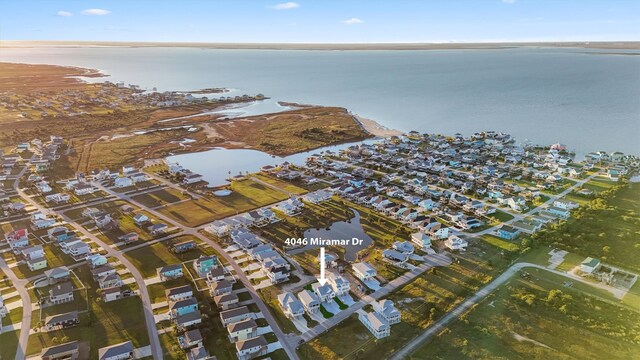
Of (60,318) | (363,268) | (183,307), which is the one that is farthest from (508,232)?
(60,318)

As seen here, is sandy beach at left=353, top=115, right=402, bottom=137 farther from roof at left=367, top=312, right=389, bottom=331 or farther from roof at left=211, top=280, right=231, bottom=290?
roof at left=367, top=312, right=389, bottom=331

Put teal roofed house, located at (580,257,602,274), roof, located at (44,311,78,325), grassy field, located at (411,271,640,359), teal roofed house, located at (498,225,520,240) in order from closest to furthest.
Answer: grassy field, located at (411,271,640,359), roof, located at (44,311,78,325), teal roofed house, located at (580,257,602,274), teal roofed house, located at (498,225,520,240)

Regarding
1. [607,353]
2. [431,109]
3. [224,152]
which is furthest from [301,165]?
[431,109]

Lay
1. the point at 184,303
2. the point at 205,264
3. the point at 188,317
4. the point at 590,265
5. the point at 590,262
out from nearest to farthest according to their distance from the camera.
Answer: the point at 188,317 → the point at 184,303 → the point at 590,265 → the point at 590,262 → the point at 205,264

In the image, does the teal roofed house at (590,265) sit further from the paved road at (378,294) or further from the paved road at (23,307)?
the paved road at (23,307)

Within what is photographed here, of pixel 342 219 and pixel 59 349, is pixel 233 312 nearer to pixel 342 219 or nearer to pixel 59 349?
pixel 59 349

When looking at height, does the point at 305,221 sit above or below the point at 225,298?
above

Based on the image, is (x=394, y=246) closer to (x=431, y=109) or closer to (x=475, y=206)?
(x=475, y=206)

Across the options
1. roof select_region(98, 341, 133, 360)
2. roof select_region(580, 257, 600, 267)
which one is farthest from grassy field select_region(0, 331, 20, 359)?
roof select_region(580, 257, 600, 267)
